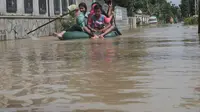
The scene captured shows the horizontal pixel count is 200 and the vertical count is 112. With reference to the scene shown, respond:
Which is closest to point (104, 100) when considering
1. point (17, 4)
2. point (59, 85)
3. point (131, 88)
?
point (131, 88)

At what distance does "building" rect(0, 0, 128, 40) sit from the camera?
19.8 m

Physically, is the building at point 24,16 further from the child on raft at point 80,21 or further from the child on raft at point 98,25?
the child on raft at point 98,25

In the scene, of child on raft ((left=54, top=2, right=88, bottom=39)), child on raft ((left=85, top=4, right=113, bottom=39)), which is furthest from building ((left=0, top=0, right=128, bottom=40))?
child on raft ((left=85, top=4, right=113, bottom=39))

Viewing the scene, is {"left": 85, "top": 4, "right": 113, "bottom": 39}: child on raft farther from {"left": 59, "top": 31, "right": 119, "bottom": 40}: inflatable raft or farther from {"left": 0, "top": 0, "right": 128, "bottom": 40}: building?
{"left": 0, "top": 0, "right": 128, "bottom": 40}: building

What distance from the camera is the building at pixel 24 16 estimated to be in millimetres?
19844

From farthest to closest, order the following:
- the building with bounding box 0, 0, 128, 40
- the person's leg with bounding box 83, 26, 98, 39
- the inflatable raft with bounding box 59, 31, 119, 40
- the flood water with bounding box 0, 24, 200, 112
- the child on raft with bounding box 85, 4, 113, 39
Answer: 1. the building with bounding box 0, 0, 128, 40
2. the inflatable raft with bounding box 59, 31, 119, 40
3. the person's leg with bounding box 83, 26, 98, 39
4. the child on raft with bounding box 85, 4, 113, 39
5. the flood water with bounding box 0, 24, 200, 112

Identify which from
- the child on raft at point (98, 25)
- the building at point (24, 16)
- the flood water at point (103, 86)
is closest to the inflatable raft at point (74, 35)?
the child on raft at point (98, 25)

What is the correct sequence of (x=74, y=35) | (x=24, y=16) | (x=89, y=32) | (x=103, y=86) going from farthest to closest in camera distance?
(x=24, y=16), (x=74, y=35), (x=89, y=32), (x=103, y=86)

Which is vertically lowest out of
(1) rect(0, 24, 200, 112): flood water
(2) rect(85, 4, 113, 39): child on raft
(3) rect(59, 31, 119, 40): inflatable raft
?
(1) rect(0, 24, 200, 112): flood water

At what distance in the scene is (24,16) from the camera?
22172mm

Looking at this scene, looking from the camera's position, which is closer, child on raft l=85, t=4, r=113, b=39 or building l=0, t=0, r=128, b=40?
child on raft l=85, t=4, r=113, b=39

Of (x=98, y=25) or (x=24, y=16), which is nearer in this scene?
(x=98, y=25)

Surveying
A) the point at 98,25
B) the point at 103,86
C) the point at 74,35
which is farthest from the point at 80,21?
the point at 103,86

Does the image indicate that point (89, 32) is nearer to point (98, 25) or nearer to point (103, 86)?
point (98, 25)
